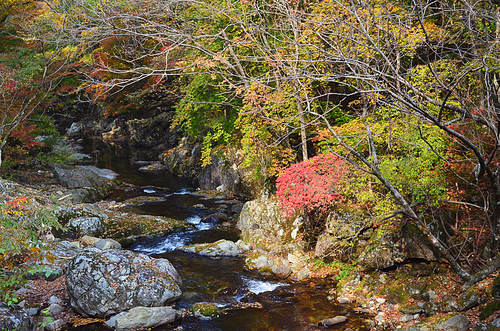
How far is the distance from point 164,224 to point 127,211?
2.79 m

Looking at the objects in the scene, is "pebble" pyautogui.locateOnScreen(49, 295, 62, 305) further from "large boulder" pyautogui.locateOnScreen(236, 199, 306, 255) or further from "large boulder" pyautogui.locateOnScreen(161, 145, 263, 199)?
"large boulder" pyautogui.locateOnScreen(161, 145, 263, 199)

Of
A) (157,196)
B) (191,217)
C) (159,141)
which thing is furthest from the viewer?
(159,141)

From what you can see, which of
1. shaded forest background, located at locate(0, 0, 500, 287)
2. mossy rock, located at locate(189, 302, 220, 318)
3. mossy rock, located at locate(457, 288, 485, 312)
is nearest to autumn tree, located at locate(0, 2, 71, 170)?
shaded forest background, located at locate(0, 0, 500, 287)

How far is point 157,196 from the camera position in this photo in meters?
18.0

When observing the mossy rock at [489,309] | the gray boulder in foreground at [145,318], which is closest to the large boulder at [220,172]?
the gray boulder in foreground at [145,318]

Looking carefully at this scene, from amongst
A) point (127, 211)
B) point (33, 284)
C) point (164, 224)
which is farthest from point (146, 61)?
point (33, 284)

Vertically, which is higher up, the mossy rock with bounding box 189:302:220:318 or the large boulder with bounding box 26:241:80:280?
the large boulder with bounding box 26:241:80:280

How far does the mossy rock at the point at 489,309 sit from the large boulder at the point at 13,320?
7.37m

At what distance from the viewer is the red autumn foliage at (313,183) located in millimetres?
9242

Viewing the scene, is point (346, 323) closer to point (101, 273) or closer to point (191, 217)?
point (101, 273)

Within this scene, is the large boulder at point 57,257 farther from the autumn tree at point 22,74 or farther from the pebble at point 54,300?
the autumn tree at point 22,74

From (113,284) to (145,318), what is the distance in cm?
112

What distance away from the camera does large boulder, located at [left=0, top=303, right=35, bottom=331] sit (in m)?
5.43

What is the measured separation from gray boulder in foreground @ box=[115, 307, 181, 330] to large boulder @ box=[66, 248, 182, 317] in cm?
36
